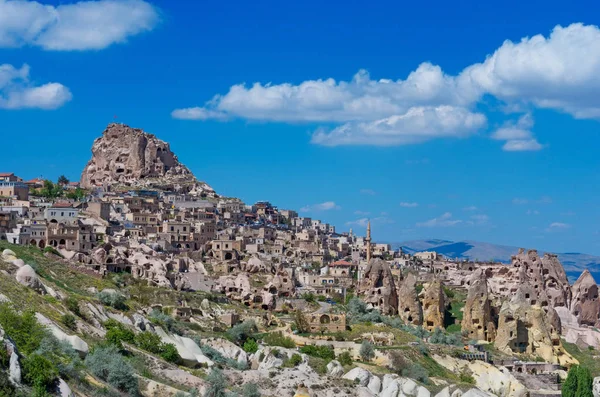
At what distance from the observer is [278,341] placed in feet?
196

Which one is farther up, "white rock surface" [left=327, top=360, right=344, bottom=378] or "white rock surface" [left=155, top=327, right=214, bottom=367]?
"white rock surface" [left=155, top=327, right=214, bottom=367]

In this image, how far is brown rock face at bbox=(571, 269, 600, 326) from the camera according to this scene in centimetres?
9125

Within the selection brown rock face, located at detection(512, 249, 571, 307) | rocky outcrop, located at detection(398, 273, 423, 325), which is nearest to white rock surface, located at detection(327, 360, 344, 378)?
rocky outcrop, located at detection(398, 273, 423, 325)

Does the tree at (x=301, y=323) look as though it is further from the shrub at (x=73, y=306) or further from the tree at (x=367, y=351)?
the shrub at (x=73, y=306)

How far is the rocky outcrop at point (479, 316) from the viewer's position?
259ft

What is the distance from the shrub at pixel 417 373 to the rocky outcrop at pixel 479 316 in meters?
20.2

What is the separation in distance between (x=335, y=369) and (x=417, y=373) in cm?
650

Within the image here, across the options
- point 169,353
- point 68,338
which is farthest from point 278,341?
point 68,338

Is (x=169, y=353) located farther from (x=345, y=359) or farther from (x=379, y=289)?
(x=379, y=289)

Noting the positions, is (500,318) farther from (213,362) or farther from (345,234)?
(345,234)

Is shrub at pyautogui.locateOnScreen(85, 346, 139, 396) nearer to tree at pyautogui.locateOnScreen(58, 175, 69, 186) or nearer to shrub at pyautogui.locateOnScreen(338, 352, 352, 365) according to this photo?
shrub at pyautogui.locateOnScreen(338, 352, 352, 365)

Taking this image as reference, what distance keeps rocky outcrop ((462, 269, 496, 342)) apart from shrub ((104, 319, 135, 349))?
36828mm

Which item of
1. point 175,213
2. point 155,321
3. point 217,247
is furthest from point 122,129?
point 155,321

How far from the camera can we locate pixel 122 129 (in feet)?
492
